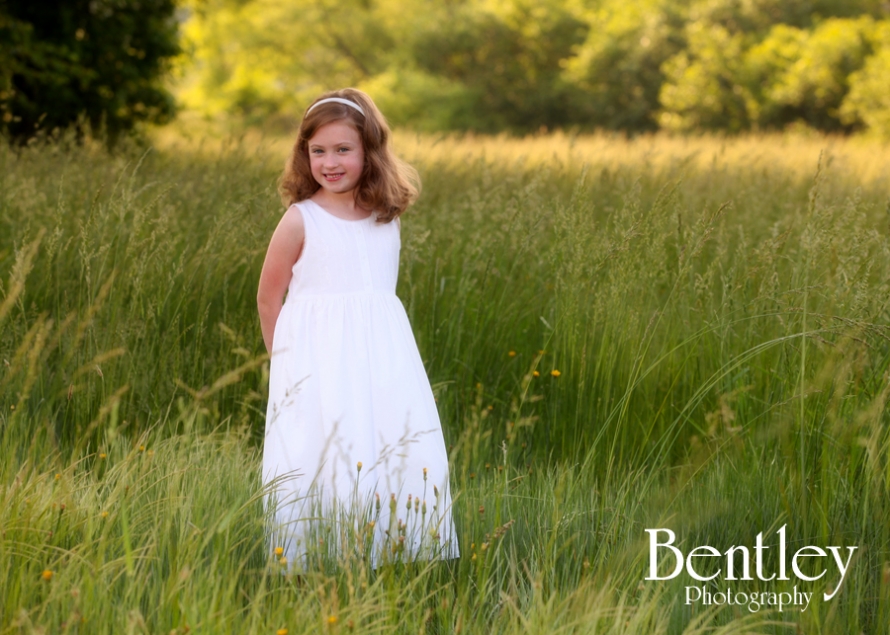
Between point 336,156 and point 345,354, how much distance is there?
1.85 feet

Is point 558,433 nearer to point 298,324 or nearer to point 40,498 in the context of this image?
point 298,324

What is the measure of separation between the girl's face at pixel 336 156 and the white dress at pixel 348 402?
0.28 feet

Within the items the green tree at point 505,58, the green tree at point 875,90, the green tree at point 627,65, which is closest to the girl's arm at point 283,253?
the green tree at point 875,90

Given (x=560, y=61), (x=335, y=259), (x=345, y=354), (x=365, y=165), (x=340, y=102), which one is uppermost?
(x=560, y=61)

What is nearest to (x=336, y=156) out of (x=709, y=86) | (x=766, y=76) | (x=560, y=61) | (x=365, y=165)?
(x=365, y=165)

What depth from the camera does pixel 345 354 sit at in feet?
7.38

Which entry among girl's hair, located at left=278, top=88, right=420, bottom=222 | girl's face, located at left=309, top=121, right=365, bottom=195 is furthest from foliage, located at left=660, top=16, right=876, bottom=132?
girl's face, located at left=309, top=121, right=365, bottom=195

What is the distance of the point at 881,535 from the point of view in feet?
6.79

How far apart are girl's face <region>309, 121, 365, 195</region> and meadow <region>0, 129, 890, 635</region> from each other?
1.75 ft

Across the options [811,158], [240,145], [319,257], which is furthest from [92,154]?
[811,158]

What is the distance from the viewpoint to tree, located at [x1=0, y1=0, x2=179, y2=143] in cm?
830

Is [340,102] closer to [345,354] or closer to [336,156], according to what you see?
[336,156]

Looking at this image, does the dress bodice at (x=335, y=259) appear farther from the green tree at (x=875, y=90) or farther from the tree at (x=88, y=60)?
the green tree at (x=875, y=90)

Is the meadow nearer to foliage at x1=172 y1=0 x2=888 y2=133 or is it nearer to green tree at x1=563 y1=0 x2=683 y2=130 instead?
→ foliage at x1=172 y1=0 x2=888 y2=133
